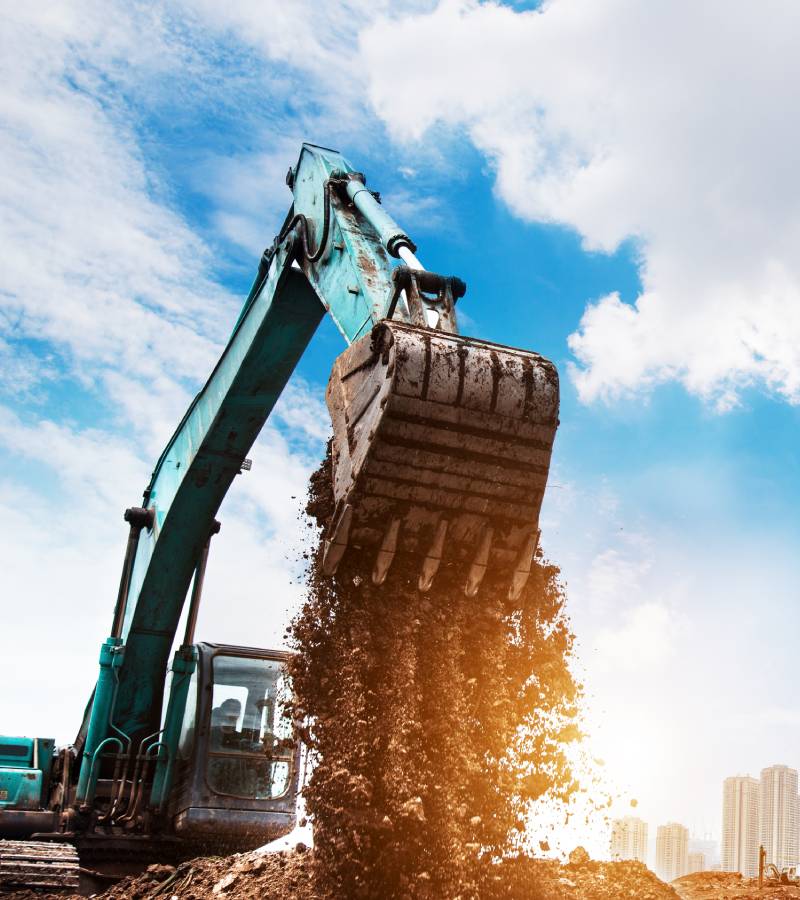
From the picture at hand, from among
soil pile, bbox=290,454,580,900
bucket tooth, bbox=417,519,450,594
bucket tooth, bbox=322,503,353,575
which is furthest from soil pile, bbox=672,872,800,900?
bucket tooth, bbox=322,503,353,575

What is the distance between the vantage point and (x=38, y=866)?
582cm

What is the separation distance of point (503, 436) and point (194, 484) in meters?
3.56

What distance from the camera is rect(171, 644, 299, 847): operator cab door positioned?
21.6 ft

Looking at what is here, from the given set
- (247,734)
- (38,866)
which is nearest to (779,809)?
(247,734)

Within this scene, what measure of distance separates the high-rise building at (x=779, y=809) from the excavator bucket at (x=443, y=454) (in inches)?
1077

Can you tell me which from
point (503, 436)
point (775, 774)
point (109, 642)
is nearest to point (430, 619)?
point (503, 436)

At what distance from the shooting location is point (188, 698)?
7.03m

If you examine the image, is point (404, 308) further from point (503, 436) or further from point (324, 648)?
point (324, 648)

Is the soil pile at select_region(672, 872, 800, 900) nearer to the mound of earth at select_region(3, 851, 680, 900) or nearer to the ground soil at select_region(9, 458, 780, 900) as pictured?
the mound of earth at select_region(3, 851, 680, 900)

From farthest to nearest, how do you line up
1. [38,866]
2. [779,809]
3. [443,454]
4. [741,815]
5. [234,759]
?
[741,815] → [779,809] → [234,759] → [38,866] → [443,454]

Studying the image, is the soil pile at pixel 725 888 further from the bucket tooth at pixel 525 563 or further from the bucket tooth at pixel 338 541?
the bucket tooth at pixel 338 541

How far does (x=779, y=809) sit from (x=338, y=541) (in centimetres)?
2890

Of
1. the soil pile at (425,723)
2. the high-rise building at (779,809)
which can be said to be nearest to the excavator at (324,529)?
the soil pile at (425,723)

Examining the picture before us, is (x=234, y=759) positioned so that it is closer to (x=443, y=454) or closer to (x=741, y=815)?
(x=443, y=454)
